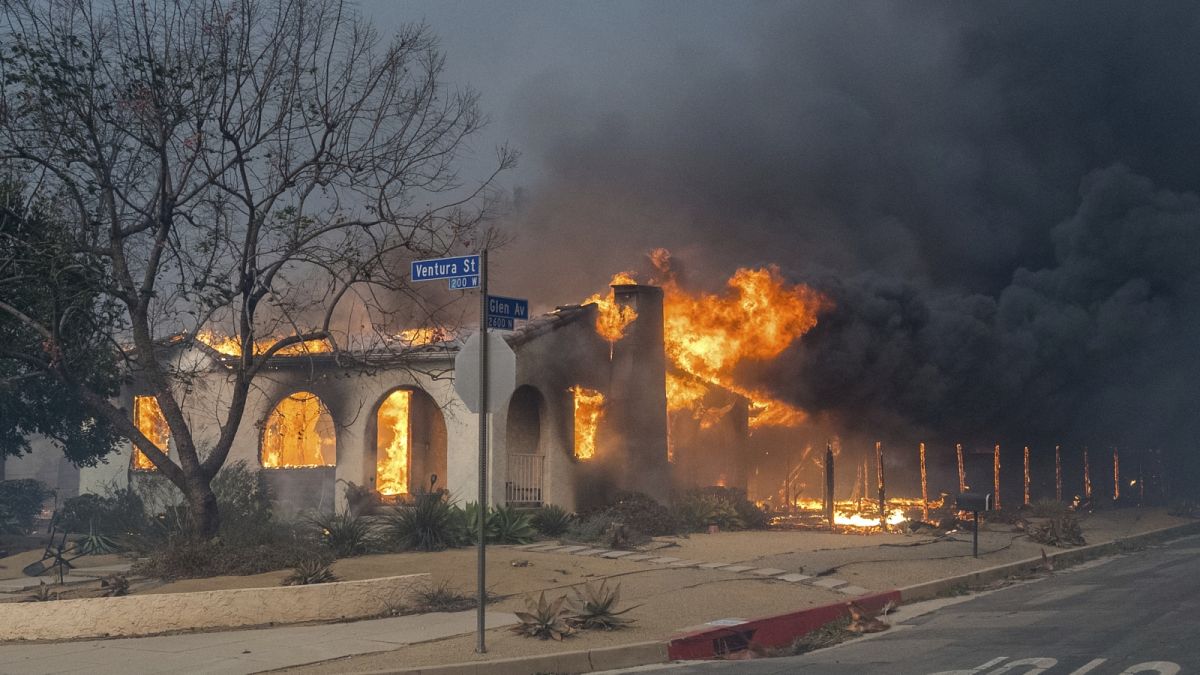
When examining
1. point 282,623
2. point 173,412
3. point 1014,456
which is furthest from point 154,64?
point 1014,456

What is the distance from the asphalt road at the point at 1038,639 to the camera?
28.9 ft

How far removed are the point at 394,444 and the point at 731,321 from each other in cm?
904

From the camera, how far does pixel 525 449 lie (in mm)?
22484

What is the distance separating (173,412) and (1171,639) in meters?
12.3

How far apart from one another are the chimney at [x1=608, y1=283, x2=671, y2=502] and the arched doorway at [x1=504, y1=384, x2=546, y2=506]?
1902mm

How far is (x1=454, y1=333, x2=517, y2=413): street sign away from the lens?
32.8 feet

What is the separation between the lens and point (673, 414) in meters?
27.8

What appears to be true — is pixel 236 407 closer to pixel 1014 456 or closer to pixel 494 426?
pixel 494 426

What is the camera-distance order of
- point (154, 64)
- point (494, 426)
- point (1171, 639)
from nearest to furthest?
point (1171, 639) < point (154, 64) < point (494, 426)

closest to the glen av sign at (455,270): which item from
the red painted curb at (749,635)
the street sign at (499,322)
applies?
the street sign at (499,322)

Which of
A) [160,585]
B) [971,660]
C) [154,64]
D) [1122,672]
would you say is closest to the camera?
[1122,672]

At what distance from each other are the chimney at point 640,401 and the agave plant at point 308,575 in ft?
36.2

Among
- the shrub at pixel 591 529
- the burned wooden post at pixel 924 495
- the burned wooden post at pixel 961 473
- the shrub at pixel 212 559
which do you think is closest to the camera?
the shrub at pixel 212 559

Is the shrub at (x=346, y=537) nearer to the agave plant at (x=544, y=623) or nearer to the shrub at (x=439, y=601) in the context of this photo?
the shrub at (x=439, y=601)
